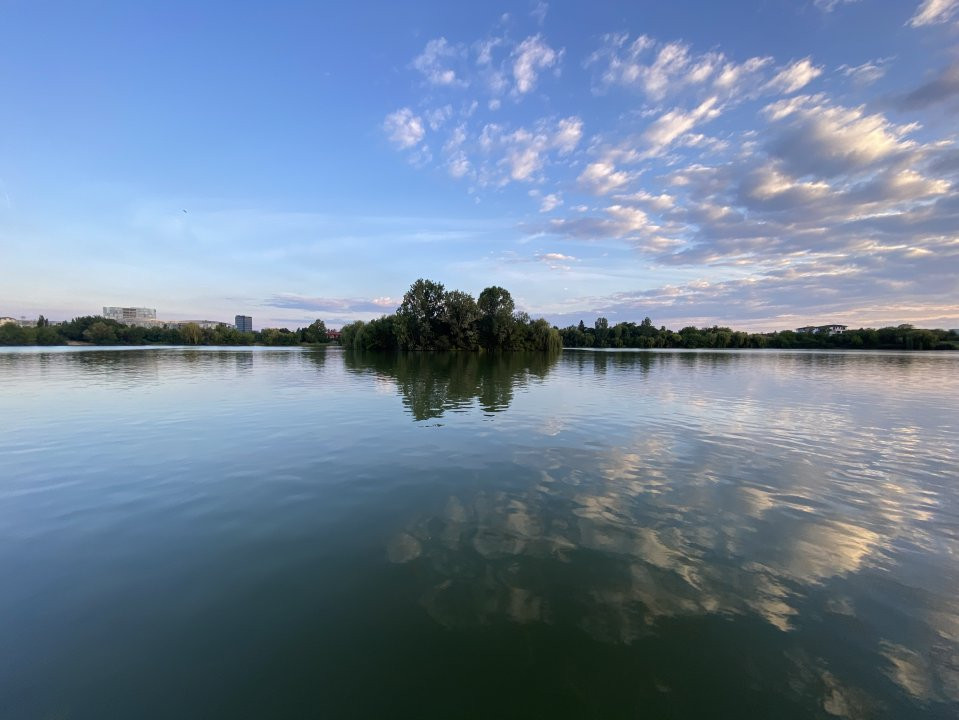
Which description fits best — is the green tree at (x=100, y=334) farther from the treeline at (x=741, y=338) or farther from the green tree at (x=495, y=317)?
the treeline at (x=741, y=338)

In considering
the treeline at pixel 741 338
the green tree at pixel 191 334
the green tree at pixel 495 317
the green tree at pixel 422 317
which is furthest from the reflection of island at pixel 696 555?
the green tree at pixel 191 334

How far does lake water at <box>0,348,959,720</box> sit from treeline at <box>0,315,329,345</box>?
554ft

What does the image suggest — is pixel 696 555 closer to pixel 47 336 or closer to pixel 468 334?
pixel 468 334

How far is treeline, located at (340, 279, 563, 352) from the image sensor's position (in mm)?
98312

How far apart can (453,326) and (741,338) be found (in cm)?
12798

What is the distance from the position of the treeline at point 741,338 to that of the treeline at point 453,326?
3766 cm

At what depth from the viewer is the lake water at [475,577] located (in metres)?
4.33

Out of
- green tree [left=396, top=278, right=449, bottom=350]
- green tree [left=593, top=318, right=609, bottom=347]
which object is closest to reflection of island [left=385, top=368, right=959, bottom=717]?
green tree [left=396, top=278, right=449, bottom=350]

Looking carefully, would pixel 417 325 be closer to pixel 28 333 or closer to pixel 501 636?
pixel 501 636

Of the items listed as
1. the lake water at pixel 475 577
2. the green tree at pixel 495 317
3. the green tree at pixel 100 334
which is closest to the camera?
the lake water at pixel 475 577

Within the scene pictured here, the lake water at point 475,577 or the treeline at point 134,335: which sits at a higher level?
the treeline at point 134,335

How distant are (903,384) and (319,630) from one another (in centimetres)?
4640

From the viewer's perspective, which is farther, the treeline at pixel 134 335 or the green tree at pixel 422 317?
the treeline at pixel 134 335

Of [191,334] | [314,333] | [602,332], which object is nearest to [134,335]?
[191,334]
